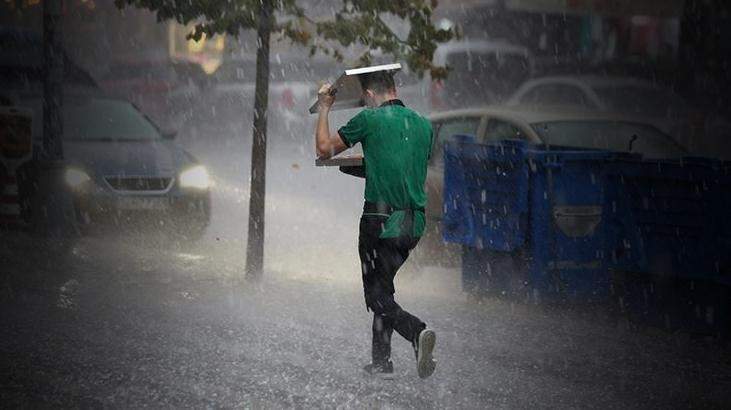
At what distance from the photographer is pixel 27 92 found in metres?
14.4

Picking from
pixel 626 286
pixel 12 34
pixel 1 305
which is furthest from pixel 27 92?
pixel 626 286

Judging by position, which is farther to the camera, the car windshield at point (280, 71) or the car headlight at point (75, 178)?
the car windshield at point (280, 71)

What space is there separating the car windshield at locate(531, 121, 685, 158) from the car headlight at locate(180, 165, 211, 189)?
12.0ft

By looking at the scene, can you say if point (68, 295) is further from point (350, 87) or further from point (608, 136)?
point (608, 136)

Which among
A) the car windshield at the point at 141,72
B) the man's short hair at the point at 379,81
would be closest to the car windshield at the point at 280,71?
the car windshield at the point at 141,72

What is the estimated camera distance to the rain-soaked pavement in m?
6.91

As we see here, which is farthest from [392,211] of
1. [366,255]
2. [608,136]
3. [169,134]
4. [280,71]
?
[280,71]

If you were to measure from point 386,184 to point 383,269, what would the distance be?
476mm

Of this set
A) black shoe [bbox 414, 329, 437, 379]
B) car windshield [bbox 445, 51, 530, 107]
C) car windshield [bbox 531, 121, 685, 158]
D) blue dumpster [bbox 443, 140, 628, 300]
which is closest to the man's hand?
black shoe [bbox 414, 329, 437, 379]

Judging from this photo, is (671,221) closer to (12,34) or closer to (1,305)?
(1,305)

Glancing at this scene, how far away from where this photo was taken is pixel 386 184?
6988 millimetres

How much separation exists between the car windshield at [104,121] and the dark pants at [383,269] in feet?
22.4

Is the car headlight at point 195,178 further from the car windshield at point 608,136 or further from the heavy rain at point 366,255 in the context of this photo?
the car windshield at point 608,136

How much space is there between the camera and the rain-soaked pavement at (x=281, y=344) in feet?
22.7
